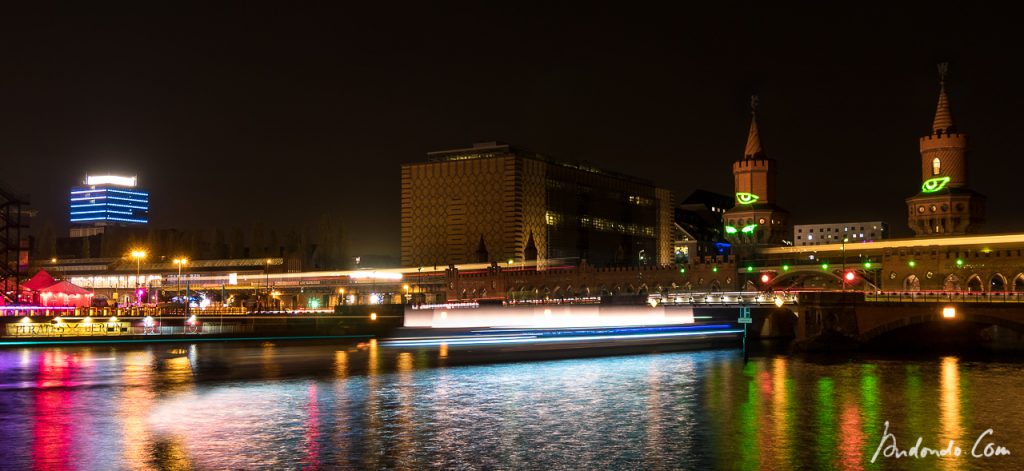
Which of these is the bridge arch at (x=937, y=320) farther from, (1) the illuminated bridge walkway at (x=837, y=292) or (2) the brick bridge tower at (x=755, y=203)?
(2) the brick bridge tower at (x=755, y=203)

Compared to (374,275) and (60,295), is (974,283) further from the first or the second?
(60,295)

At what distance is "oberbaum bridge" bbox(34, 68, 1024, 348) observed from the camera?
7094 centimetres

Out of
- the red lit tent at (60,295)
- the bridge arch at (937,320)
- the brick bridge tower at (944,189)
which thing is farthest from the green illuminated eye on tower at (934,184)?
the red lit tent at (60,295)

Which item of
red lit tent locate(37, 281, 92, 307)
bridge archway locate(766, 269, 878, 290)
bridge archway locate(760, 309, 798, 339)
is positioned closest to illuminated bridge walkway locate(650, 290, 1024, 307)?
bridge archway locate(760, 309, 798, 339)

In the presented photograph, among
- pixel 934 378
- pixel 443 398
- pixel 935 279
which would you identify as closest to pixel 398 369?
pixel 443 398

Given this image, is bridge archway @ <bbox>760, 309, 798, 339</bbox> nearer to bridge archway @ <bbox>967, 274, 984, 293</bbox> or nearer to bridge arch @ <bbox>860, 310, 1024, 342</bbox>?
bridge arch @ <bbox>860, 310, 1024, 342</bbox>

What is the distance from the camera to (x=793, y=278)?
5271 inches

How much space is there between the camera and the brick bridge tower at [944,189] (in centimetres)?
13262

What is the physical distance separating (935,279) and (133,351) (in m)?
89.1

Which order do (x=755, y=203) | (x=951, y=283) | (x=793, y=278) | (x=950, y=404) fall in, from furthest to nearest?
(x=755, y=203) < (x=793, y=278) < (x=951, y=283) < (x=950, y=404)

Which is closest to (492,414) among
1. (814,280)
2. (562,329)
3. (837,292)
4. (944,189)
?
(837,292)

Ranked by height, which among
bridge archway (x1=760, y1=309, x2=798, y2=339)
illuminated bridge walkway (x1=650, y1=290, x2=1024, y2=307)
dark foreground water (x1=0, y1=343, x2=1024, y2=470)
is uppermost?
illuminated bridge walkway (x1=650, y1=290, x2=1024, y2=307)

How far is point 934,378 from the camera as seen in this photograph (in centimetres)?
5006

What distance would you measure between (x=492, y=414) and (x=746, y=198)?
13647 cm
